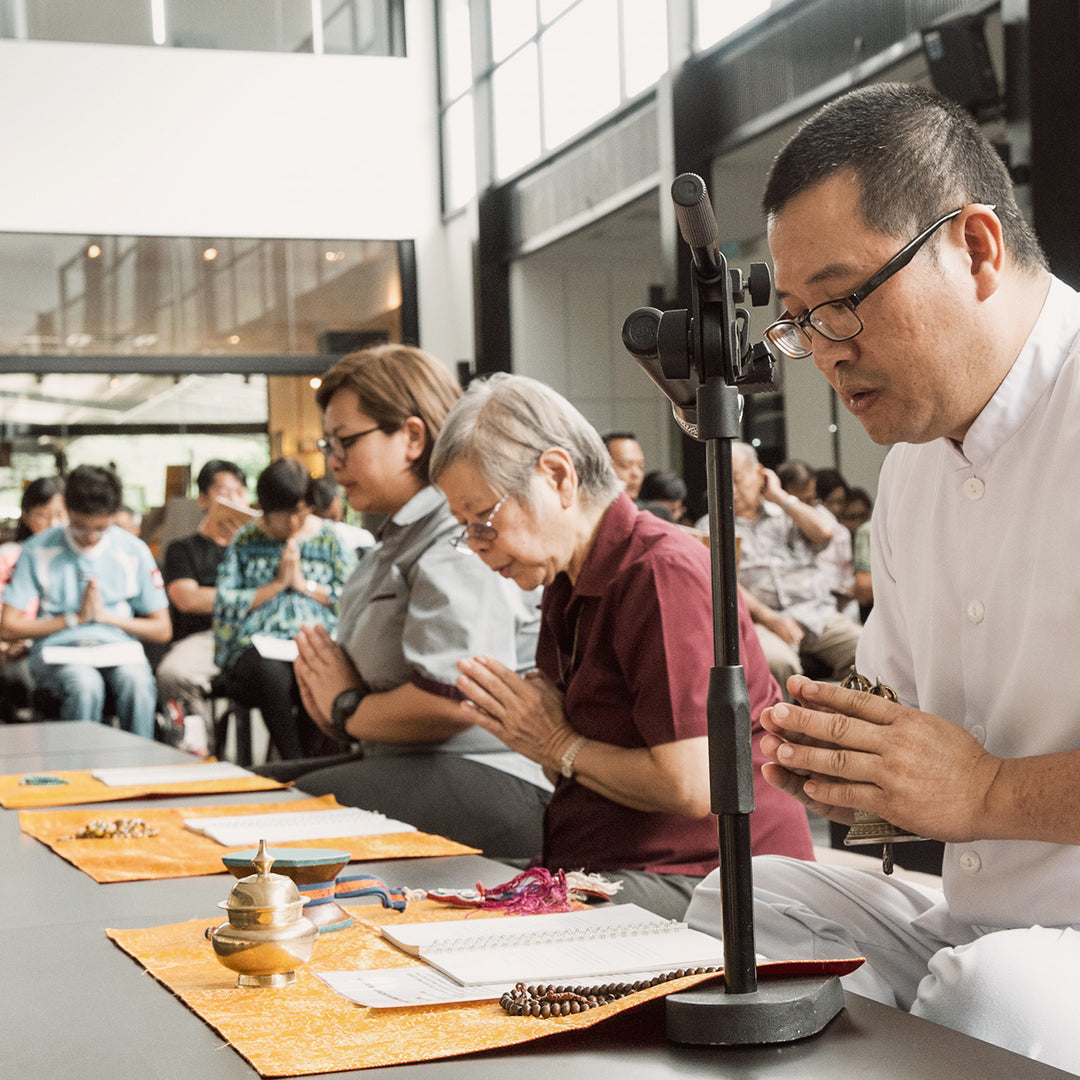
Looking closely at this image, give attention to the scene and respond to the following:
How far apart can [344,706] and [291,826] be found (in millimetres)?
832

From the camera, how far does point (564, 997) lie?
105 centimetres

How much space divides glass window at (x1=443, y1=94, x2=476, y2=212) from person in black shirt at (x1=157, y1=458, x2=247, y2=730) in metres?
4.32

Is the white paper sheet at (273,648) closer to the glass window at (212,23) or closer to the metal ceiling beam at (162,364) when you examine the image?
the metal ceiling beam at (162,364)

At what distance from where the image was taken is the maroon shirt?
72.1 inches

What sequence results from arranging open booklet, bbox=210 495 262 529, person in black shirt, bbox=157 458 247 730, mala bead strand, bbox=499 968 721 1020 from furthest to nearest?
open booklet, bbox=210 495 262 529 → person in black shirt, bbox=157 458 247 730 → mala bead strand, bbox=499 968 721 1020

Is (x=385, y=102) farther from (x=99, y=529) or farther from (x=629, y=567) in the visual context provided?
(x=629, y=567)

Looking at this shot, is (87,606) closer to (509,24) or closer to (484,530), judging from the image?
(484,530)

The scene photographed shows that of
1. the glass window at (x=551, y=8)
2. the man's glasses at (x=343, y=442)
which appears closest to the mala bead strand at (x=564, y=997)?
the man's glasses at (x=343, y=442)

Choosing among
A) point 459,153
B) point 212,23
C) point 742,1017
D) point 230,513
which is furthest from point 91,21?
point 742,1017

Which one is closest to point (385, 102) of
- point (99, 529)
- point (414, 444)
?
point (99, 529)

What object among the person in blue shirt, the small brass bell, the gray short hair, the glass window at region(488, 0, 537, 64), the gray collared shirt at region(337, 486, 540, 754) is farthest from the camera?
the glass window at region(488, 0, 537, 64)

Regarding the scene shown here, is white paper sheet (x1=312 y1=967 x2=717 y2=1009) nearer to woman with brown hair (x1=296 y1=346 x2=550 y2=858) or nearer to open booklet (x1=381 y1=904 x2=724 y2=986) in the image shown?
open booklet (x1=381 y1=904 x2=724 y2=986)

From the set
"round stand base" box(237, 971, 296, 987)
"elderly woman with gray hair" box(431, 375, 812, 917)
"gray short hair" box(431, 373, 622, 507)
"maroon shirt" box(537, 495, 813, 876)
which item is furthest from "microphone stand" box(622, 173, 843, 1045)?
"gray short hair" box(431, 373, 622, 507)

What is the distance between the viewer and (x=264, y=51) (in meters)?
9.79
